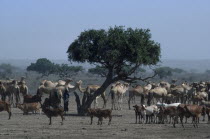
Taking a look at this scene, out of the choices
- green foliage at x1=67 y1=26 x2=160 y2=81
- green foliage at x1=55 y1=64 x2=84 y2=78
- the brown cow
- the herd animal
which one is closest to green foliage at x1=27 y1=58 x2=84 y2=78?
green foliage at x1=55 y1=64 x2=84 y2=78

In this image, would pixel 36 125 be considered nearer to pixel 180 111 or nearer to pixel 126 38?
pixel 180 111

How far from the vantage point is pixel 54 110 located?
32.7m

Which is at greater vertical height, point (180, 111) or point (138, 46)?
point (138, 46)

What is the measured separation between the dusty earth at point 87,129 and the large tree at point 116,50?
501cm

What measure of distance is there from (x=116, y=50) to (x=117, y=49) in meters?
0.33

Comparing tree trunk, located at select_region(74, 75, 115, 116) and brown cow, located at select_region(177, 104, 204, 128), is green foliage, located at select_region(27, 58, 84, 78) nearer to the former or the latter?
tree trunk, located at select_region(74, 75, 115, 116)

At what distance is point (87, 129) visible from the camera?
30297mm

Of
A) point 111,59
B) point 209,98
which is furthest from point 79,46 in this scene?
point 209,98

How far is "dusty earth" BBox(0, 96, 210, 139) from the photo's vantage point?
91.6 ft

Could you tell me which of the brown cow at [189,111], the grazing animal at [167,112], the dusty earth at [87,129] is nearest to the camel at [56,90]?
the dusty earth at [87,129]

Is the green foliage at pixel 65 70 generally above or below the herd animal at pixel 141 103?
above

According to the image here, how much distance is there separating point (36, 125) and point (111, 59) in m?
9.86

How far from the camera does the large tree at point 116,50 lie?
4056 cm

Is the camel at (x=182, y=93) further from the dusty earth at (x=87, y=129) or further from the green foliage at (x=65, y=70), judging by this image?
the green foliage at (x=65, y=70)
